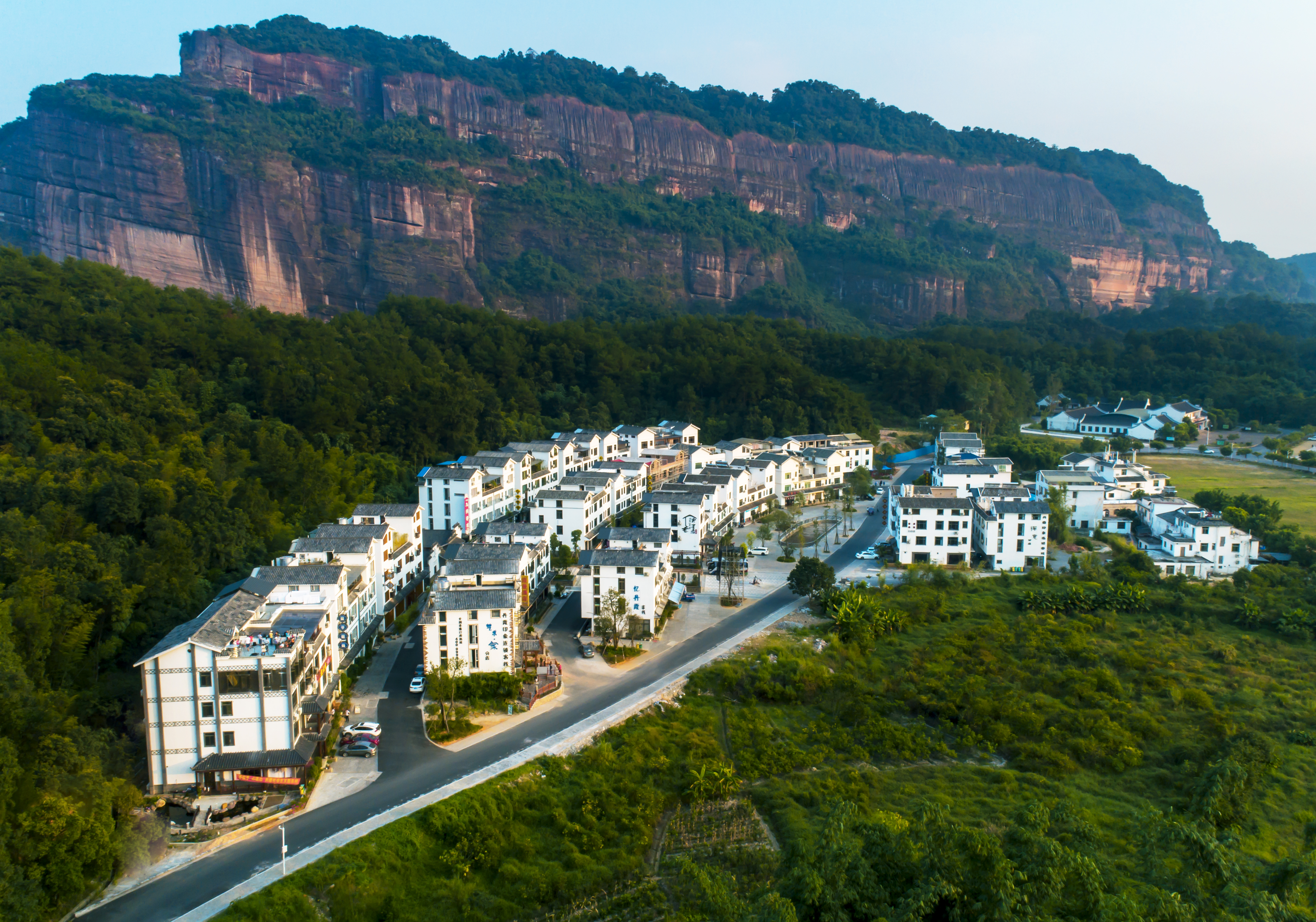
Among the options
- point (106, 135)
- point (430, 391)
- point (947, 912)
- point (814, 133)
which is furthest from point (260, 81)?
point (947, 912)

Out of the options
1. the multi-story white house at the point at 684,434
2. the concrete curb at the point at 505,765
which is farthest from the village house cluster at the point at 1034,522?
the multi-story white house at the point at 684,434

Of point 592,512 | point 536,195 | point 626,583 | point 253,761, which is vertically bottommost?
point 253,761

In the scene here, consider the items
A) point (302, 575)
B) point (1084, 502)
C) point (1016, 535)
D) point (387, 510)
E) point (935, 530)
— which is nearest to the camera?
point (302, 575)

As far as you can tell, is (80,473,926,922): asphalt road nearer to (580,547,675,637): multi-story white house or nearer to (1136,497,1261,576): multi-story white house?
(580,547,675,637): multi-story white house

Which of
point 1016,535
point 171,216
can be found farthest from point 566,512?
point 171,216

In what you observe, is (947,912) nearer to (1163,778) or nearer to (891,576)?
(1163,778)

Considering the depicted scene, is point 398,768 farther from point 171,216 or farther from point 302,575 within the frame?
point 171,216
